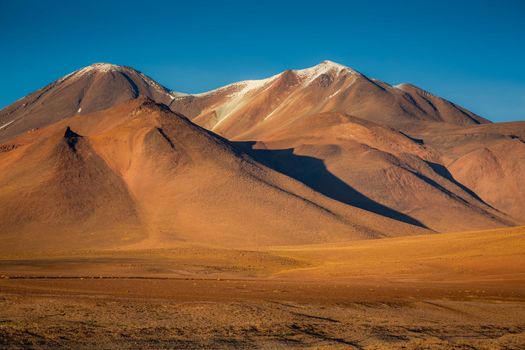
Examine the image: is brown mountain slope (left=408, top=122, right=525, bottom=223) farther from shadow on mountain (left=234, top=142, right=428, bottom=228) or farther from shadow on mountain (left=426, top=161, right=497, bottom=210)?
shadow on mountain (left=234, top=142, right=428, bottom=228)

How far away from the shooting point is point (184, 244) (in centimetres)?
8744

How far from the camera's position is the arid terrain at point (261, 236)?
70.9 feet

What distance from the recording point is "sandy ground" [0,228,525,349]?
63.3ft

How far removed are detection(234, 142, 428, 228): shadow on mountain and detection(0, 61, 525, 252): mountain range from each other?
1.35 feet

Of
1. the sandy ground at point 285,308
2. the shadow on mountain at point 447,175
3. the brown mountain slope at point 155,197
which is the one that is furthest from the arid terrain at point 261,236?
the shadow on mountain at point 447,175

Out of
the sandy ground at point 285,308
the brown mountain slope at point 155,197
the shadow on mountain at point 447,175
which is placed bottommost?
the sandy ground at point 285,308

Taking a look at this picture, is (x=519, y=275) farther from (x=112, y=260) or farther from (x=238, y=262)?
(x=112, y=260)

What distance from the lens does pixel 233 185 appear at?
11056 centimetres

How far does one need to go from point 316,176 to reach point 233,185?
38.5 metres

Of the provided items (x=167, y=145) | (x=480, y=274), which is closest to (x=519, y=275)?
(x=480, y=274)

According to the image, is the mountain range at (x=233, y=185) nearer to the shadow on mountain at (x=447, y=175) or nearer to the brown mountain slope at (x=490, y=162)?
the brown mountain slope at (x=490, y=162)

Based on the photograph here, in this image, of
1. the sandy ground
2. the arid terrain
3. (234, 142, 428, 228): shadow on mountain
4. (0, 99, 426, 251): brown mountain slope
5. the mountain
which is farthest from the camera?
the mountain

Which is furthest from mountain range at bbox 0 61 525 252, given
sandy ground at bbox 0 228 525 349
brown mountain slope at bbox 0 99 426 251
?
sandy ground at bbox 0 228 525 349

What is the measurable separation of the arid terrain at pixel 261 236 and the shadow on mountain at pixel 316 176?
516 mm
